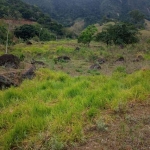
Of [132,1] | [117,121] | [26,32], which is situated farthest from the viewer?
[132,1]

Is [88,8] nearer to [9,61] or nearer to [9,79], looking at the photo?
[9,61]

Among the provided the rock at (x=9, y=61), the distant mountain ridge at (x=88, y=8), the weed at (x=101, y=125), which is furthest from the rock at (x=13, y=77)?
the distant mountain ridge at (x=88, y=8)

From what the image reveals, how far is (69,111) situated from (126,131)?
148 centimetres

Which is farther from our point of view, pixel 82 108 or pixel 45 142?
pixel 82 108

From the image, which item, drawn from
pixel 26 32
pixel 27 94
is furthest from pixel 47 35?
pixel 27 94

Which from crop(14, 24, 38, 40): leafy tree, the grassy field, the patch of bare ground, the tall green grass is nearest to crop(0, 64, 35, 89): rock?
the tall green grass

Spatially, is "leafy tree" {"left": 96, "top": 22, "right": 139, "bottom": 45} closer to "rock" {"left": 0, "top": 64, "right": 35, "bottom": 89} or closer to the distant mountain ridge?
"rock" {"left": 0, "top": 64, "right": 35, "bottom": 89}

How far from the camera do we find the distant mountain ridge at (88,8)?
129750 mm

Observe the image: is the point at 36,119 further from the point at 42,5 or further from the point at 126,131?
the point at 42,5

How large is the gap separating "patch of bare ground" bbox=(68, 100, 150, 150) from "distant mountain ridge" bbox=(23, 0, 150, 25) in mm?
116495

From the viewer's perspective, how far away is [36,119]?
5512mm

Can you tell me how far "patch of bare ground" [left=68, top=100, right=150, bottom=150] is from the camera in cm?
447

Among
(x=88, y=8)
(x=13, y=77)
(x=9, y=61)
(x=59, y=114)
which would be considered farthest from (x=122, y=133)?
(x=88, y=8)

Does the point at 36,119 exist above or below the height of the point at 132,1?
below
